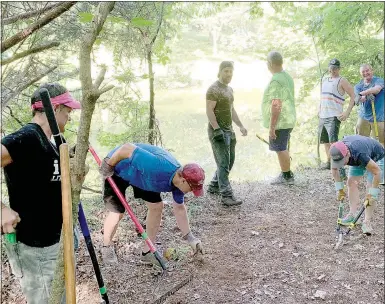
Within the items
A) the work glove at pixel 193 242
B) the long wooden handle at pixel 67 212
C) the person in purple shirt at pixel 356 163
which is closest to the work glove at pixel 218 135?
the person in purple shirt at pixel 356 163

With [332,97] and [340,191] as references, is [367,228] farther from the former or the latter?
[332,97]

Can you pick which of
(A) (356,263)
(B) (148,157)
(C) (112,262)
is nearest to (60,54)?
(B) (148,157)

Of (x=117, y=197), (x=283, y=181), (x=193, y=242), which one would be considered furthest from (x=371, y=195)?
(x=117, y=197)

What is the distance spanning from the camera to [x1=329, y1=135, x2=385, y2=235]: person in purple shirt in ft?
16.0

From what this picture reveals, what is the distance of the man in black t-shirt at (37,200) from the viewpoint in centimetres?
226

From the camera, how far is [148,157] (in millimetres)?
3820

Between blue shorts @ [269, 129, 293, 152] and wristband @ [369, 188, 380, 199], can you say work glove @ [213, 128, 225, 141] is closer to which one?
blue shorts @ [269, 129, 293, 152]

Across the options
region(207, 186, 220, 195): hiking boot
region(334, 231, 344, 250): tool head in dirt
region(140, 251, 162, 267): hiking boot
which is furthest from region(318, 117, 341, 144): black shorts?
region(140, 251, 162, 267): hiking boot

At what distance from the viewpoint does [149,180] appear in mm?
3863

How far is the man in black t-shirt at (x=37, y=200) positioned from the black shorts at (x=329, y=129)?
5.98 metres

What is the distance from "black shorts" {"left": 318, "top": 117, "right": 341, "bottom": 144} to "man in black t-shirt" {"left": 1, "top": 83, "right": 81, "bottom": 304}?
598 centimetres

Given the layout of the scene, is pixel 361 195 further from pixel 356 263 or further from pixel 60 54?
pixel 60 54

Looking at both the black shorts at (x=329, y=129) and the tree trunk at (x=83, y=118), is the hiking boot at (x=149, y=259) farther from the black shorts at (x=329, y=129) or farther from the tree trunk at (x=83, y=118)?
the black shorts at (x=329, y=129)

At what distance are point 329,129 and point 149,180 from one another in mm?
4787
